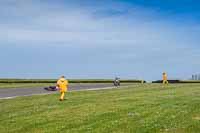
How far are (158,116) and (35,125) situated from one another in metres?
5.31

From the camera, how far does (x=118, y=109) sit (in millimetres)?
23219

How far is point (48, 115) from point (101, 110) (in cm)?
277

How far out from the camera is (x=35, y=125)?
1922cm

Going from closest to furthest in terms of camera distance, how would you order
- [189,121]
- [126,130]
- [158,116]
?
[126,130], [189,121], [158,116]

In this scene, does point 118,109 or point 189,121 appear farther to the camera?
point 118,109

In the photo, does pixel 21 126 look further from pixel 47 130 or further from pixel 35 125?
pixel 47 130

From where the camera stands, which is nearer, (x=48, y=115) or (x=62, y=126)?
(x=62, y=126)

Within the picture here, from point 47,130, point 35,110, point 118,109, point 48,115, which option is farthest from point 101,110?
point 47,130

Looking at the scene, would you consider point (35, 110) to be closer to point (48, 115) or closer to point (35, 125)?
point (48, 115)

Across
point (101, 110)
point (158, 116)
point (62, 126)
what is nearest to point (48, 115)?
point (101, 110)

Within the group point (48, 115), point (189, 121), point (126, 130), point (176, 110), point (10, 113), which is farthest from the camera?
point (10, 113)

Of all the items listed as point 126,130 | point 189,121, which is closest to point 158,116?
point 189,121

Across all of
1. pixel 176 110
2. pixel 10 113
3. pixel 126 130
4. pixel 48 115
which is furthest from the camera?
pixel 10 113

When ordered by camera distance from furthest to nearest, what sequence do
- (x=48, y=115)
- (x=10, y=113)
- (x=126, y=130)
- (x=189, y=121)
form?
(x=10, y=113), (x=48, y=115), (x=189, y=121), (x=126, y=130)
